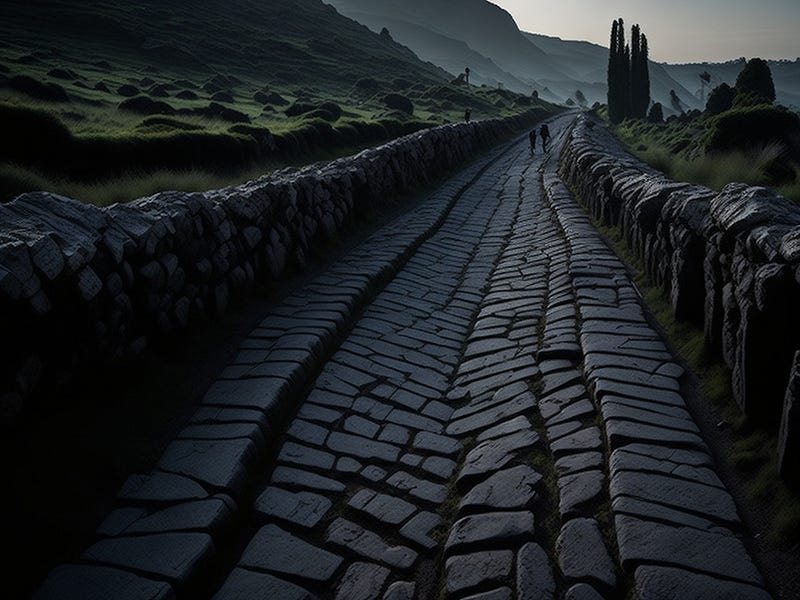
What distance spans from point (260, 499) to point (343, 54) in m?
91.4

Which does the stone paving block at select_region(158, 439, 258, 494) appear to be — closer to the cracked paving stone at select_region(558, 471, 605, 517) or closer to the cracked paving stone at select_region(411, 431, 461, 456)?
the cracked paving stone at select_region(411, 431, 461, 456)

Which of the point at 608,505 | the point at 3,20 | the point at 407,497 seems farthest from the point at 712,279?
the point at 3,20

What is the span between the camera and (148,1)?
81.5 m

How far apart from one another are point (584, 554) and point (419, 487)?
3.45ft

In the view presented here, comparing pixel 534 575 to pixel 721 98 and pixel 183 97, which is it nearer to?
pixel 183 97

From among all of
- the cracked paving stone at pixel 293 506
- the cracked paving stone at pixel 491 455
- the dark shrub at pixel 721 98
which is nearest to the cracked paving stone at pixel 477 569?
the cracked paving stone at pixel 491 455

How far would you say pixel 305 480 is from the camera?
361 cm

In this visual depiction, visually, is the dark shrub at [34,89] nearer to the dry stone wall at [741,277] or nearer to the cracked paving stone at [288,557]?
the dry stone wall at [741,277]

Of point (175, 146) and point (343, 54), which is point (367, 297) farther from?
point (343, 54)

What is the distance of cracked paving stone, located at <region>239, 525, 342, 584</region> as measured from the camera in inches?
115

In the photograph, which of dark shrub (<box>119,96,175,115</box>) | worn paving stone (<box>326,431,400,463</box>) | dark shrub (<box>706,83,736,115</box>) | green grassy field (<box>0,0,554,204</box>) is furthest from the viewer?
dark shrub (<box>706,83,736,115</box>)

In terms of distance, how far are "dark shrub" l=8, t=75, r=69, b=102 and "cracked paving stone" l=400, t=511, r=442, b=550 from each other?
82.7 feet

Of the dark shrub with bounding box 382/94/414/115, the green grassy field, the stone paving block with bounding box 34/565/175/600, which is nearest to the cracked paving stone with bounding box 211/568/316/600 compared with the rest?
the stone paving block with bounding box 34/565/175/600

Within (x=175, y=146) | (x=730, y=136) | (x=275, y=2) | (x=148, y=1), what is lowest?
(x=175, y=146)
